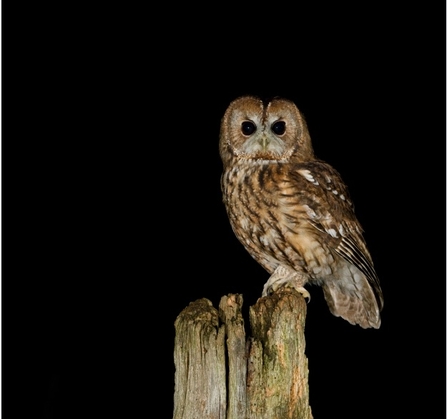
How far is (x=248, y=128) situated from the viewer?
A: 3.25 m

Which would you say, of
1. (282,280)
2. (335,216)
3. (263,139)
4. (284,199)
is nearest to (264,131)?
(263,139)

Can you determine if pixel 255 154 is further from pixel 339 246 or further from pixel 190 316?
pixel 190 316

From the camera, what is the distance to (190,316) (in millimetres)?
2920

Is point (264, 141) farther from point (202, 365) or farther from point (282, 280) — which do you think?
point (202, 365)

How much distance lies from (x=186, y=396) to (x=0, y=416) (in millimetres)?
968

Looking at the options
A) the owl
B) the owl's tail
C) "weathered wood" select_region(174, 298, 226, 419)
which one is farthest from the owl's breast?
"weathered wood" select_region(174, 298, 226, 419)

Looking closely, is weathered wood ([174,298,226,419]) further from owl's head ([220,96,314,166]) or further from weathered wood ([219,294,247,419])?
owl's head ([220,96,314,166])

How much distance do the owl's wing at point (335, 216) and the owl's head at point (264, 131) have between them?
0.10 meters

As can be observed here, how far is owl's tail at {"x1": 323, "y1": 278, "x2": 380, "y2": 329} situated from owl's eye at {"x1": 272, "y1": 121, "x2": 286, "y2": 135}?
799mm

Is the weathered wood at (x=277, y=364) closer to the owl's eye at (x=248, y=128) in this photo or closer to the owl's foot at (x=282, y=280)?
the owl's foot at (x=282, y=280)

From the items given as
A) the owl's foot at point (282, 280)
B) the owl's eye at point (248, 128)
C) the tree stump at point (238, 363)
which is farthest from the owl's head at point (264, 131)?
the tree stump at point (238, 363)

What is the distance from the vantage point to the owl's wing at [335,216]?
336cm

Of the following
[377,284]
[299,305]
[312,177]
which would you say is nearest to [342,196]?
[312,177]

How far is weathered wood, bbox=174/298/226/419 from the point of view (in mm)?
2859
